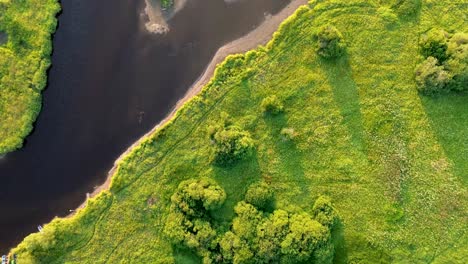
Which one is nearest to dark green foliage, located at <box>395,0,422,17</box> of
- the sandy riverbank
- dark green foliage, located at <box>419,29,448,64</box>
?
dark green foliage, located at <box>419,29,448,64</box>

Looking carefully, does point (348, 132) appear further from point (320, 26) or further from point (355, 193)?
point (320, 26)

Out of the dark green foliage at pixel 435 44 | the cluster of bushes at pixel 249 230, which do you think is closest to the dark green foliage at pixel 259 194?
the cluster of bushes at pixel 249 230

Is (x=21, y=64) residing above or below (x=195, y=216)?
above

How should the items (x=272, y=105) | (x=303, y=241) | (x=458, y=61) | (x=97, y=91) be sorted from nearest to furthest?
(x=303, y=241)
(x=458, y=61)
(x=272, y=105)
(x=97, y=91)

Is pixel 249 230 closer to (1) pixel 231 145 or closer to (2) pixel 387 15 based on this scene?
(1) pixel 231 145

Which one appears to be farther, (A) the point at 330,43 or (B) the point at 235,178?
(B) the point at 235,178

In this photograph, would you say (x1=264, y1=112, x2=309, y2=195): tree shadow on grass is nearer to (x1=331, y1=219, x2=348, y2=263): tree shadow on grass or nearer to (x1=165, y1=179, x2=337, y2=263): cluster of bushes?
(x1=165, y1=179, x2=337, y2=263): cluster of bushes

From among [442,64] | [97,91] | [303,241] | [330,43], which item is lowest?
[303,241]

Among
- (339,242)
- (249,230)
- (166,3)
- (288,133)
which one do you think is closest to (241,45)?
(166,3)
